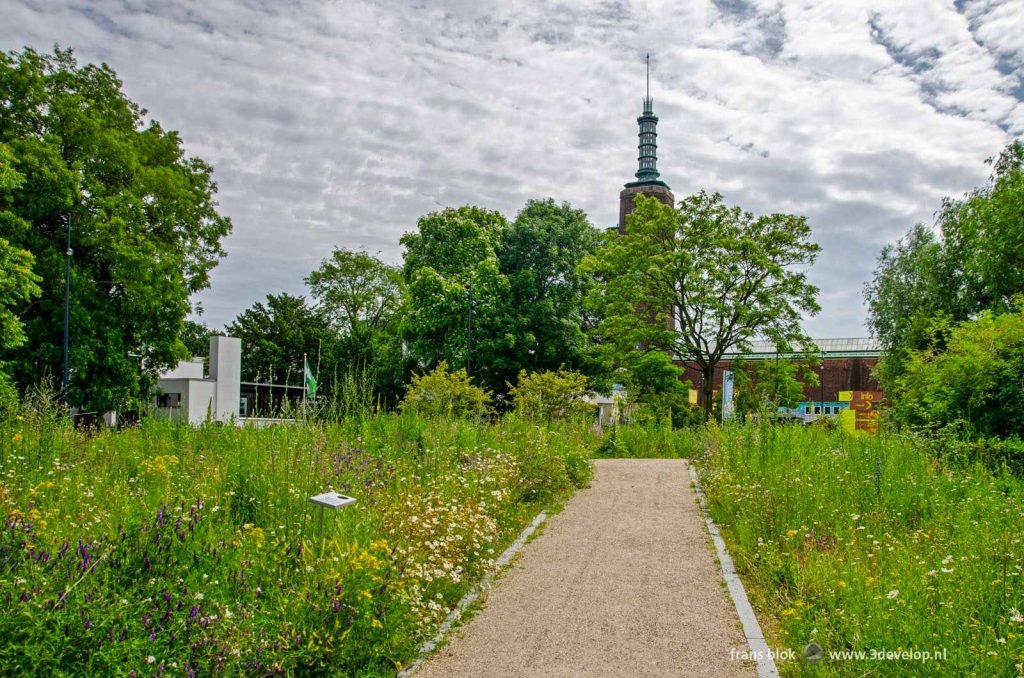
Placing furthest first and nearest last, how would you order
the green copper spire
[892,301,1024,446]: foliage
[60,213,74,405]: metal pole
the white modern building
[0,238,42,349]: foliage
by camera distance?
the green copper spire, the white modern building, [60,213,74,405]: metal pole, [0,238,42,349]: foliage, [892,301,1024,446]: foliage

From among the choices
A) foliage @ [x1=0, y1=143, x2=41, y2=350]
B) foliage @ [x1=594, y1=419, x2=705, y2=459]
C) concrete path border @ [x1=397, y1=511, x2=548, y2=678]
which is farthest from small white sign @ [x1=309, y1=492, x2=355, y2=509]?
foliage @ [x1=594, y1=419, x2=705, y2=459]

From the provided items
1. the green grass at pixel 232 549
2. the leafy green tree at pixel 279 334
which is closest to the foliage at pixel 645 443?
the green grass at pixel 232 549

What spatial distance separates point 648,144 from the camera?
3150 inches

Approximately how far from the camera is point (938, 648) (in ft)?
14.6

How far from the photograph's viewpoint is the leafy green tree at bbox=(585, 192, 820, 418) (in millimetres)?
27000

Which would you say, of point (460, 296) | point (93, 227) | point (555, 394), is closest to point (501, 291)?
point (460, 296)

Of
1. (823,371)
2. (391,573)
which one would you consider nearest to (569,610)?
(391,573)

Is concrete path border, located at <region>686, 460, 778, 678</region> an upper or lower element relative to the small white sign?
lower

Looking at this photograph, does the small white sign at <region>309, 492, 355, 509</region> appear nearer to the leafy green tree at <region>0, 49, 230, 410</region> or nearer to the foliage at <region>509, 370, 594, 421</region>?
the foliage at <region>509, 370, 594, 421</region>

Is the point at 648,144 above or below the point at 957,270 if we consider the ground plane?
above

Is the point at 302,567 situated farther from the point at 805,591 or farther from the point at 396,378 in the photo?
the point at 396,378

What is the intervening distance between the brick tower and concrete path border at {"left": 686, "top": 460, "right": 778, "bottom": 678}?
63.9 metres

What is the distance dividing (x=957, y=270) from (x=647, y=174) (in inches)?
2031

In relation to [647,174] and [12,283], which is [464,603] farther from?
[647,174]
